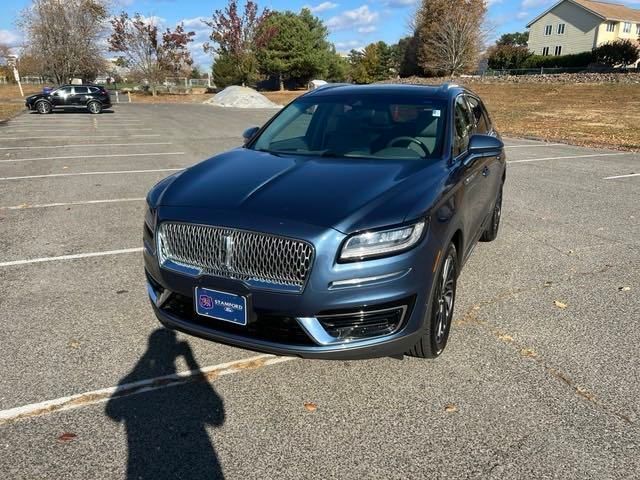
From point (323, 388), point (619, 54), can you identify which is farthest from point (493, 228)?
point (619, 54)

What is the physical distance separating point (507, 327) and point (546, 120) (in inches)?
869

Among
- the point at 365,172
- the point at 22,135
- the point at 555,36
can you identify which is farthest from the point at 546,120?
the point at 555,36

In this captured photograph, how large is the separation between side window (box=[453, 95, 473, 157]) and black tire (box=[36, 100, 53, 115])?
91.3 ft

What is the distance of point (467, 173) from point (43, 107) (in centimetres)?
2869

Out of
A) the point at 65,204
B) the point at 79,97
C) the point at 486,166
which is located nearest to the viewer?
the point at 486,166

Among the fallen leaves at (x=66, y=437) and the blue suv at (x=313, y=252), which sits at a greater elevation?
the blue suv at (x=313, y=252)

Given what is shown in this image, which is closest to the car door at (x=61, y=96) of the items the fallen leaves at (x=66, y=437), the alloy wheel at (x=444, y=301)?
the fallen leaves at (x=66, y=437)

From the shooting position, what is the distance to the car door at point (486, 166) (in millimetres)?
4500

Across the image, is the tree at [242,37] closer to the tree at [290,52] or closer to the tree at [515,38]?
the tree at [290,52]

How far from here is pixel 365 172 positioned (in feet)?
10.9

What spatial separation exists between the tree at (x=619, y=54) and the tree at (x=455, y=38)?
1288 cm

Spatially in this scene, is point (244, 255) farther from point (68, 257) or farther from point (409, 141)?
point (68, 257)

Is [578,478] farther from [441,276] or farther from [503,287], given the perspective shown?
[503,287]

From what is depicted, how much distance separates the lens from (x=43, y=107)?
88.4ft
